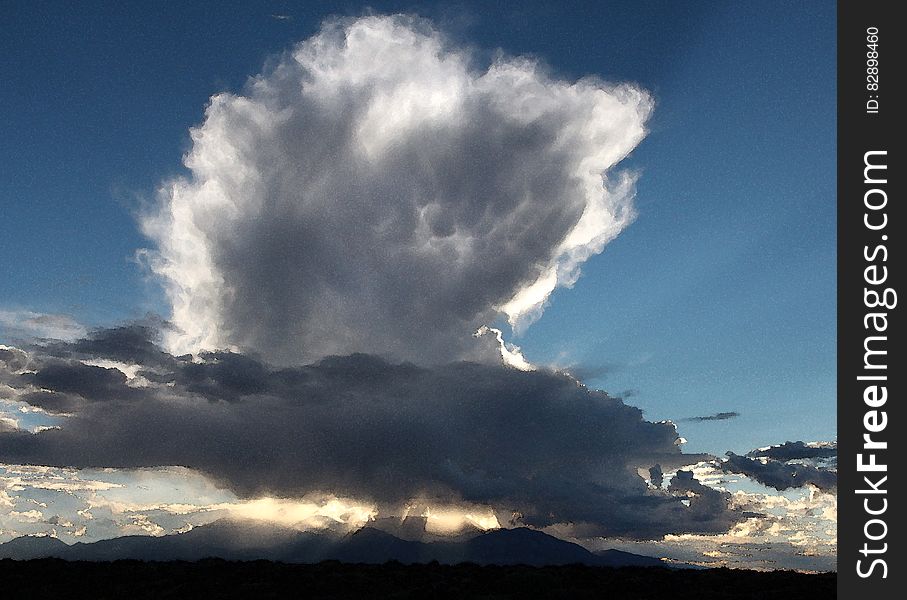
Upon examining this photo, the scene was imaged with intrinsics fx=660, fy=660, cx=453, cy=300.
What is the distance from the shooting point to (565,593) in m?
41.5

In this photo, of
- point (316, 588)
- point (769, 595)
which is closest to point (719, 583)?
point (769, 595)

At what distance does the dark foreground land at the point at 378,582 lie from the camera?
141 feet

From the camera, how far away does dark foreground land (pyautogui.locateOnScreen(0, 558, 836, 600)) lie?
43.1 metres

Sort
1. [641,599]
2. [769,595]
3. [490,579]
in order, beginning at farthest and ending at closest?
[490,579], [769,595], [641,599]

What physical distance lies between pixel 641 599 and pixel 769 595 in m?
9.96

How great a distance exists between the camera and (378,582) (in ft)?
151
